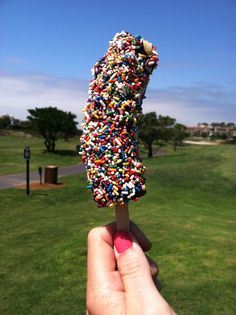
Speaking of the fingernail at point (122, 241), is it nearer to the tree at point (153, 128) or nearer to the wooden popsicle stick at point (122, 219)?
the wooden popsicle stick at point (122, 219)

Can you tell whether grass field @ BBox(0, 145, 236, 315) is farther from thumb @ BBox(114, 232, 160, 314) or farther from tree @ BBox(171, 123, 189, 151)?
tree @ BBox(171, 123, 189, 151)

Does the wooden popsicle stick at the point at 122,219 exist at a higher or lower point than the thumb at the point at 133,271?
higher

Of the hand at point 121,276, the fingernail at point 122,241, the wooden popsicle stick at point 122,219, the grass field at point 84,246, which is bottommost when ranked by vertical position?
the grass field at point 84,246

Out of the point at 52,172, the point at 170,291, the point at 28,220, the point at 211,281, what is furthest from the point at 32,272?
the point at 52,172

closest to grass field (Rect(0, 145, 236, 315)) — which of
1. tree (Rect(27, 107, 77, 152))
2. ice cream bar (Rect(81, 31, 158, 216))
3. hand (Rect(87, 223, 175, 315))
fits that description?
hand (Rect(87, 223, 175, 315))

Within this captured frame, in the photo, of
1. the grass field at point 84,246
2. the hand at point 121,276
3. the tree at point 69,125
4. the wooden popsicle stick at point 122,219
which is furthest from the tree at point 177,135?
the hand at point 121,276

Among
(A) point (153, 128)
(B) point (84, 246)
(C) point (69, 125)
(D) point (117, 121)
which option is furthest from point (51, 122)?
(D) point (117, 121)
